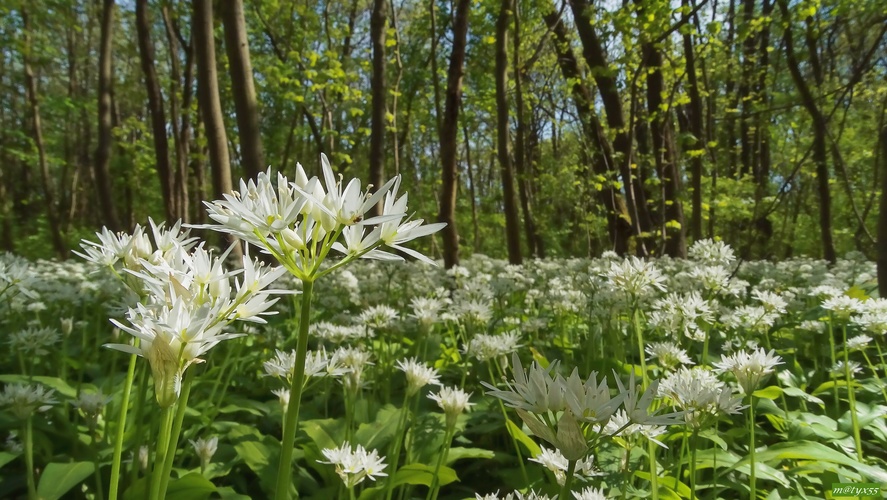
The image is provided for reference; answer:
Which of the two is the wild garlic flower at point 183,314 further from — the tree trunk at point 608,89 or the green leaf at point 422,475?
the tree trunk at point 608,89

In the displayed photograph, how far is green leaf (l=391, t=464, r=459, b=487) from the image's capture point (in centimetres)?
164

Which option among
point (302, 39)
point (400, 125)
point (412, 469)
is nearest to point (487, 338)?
point (412, 469)

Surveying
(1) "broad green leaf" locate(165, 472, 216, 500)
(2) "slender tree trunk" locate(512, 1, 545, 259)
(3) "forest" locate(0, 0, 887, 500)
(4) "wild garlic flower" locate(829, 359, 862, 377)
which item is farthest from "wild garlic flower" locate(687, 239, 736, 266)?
(2) "slender tree trunk" locate(512, 1, 545, 259)

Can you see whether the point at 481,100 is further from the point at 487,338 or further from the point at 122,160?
the point at 487,338

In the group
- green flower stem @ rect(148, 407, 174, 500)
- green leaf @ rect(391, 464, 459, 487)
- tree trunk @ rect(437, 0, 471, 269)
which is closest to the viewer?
green flower stem @ rect(148, 407, 174, 500)

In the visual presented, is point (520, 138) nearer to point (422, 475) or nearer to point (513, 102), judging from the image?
point (513, 102)

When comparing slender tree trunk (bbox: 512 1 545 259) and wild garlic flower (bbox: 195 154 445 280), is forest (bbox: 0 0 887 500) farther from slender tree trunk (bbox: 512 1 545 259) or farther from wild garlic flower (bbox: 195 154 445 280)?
slender tree trunk (bbox: 512 1 545 259)

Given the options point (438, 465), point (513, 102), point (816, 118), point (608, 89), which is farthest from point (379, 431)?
point (513, 102)

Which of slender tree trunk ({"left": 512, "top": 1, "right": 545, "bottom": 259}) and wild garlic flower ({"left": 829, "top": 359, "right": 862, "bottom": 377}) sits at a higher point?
slender tree trunk ({"left": 512, "top": 1, "right": 545, "bottom": 259})

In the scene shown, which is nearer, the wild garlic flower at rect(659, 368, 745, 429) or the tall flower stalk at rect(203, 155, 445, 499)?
the tall flower stalk at rect(203, 155, 445, 499)

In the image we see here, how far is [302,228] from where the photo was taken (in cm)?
91

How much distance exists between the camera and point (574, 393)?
83cm

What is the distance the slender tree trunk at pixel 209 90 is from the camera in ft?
14.6

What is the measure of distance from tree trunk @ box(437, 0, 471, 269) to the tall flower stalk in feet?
16.4
